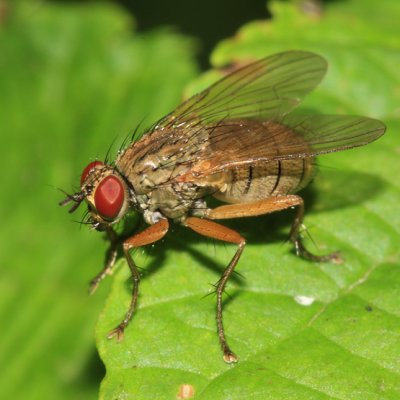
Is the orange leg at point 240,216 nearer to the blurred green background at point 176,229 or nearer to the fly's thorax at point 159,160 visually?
the blurred green background at point 176,229

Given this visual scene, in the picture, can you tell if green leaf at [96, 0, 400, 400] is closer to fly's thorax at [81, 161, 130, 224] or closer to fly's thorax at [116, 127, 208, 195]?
fly's thorax at [81, 161, 130, 224]

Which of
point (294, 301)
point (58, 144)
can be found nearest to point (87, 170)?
point (294, 301)

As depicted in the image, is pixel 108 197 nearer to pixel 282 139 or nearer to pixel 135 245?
pixel 135 245

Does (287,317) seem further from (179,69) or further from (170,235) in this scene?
(179,69)

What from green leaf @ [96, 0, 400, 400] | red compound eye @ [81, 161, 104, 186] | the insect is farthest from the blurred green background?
red compound eye @ [81, 161, 104, 186]

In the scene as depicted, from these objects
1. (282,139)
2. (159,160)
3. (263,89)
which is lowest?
Answer: (282,139)
